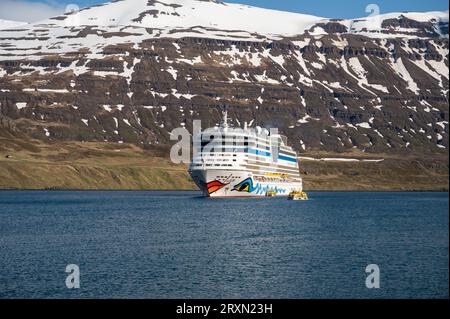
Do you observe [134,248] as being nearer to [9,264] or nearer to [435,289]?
[9,264]

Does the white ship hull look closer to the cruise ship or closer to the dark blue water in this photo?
the cruise ship

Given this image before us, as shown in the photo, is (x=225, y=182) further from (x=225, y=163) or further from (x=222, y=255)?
Answer: (x=222, y=255)

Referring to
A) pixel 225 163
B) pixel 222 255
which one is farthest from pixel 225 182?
pixel 222 255

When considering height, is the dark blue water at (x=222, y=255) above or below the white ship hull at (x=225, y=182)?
below

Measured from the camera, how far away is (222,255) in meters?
80.2

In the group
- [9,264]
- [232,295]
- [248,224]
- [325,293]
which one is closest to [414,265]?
[325,293]

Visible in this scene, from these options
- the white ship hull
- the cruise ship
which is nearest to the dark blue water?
the cruise ship

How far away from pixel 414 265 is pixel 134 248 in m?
31.8

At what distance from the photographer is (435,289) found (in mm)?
59406

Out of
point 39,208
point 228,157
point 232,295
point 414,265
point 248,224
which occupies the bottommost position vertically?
point 232,295

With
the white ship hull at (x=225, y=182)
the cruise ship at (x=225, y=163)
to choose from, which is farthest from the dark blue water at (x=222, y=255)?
the white ship hull at (x=225, y=182)

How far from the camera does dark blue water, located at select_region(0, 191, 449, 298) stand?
199 feet

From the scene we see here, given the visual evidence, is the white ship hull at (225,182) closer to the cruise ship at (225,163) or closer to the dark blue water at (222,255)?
the cruise ship at (225,163)

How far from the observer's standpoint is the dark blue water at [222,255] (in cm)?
6075
